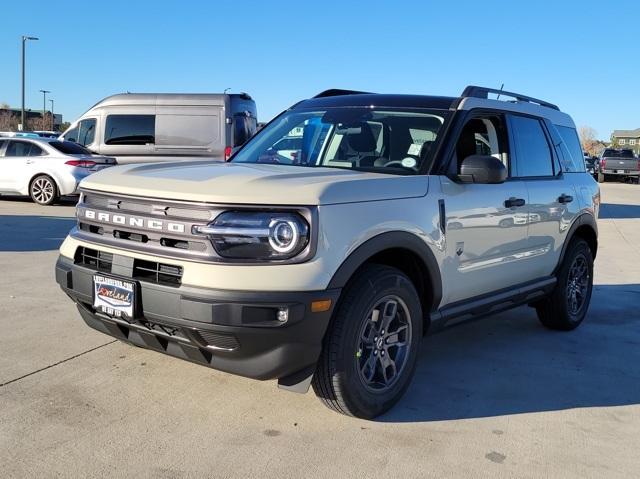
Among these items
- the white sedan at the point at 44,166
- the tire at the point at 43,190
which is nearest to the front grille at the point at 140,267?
the white sedan at the point at 44,166

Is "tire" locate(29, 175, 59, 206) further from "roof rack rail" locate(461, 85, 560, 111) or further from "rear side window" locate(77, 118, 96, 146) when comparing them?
"roof rack rail" locate(461, 85, 560, 111)

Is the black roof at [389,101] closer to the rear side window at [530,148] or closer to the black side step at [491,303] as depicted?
the rear side window at [530,148]

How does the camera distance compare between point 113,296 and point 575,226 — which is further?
point 575,226

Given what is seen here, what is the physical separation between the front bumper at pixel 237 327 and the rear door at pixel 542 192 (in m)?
2.36

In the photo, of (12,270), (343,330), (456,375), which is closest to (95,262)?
(343,330)

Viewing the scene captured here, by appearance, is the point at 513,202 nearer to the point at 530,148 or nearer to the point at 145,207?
the point at 530,148

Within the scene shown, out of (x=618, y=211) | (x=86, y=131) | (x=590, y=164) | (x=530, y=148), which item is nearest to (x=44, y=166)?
(x=86, y=131)

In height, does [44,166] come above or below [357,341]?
above

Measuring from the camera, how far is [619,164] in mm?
32844

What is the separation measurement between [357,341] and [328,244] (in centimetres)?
59

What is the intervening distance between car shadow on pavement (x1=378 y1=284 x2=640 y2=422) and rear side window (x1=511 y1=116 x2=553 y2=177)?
1400 millimetres

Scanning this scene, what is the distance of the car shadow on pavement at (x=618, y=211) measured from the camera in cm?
1672

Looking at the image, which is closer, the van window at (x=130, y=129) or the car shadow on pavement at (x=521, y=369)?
the car shadow on pavement at (x=521, y=369)

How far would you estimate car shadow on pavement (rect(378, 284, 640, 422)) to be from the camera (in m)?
3.95
